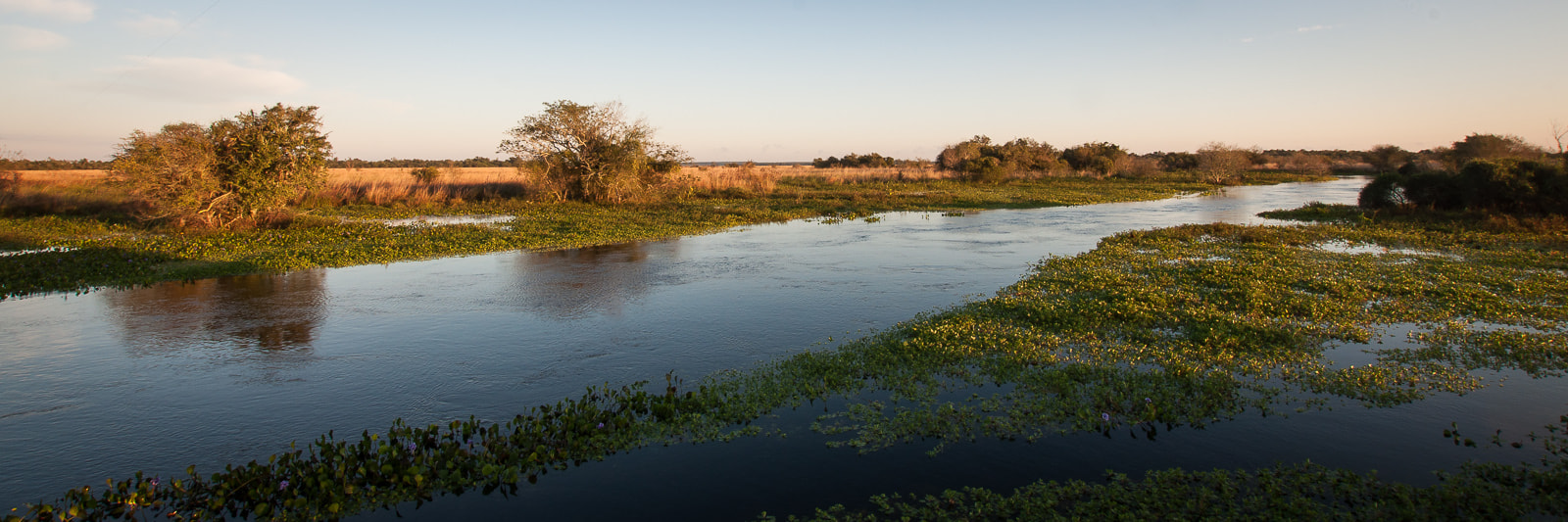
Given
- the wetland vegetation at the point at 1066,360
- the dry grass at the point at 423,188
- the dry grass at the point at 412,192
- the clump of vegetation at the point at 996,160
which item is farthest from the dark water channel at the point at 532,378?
the clump of vegetation at the point at 996,160

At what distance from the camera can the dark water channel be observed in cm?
599

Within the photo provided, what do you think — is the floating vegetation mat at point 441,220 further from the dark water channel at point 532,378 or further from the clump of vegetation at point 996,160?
the clump of vegetation at point 996,160

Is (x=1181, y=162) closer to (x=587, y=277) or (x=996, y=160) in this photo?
(x=996, y=160)

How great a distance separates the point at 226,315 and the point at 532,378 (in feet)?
23.0

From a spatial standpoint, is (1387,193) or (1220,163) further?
(1220,163)

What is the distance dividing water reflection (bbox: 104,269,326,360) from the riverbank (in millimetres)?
1573

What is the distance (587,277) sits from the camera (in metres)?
15.6

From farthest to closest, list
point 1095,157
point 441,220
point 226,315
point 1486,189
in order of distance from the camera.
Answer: point 1095,157 < point 441,220 < point 1486,189 < point 226,315

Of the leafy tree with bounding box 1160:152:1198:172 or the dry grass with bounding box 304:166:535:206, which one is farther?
the leafy tree with bounding box 1160:152:1198:172

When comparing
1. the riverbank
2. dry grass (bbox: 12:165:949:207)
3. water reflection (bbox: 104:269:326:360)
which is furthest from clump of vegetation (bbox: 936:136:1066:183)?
water reflection (bbox: 104:269:326:360)

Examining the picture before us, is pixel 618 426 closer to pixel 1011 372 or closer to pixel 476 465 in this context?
pixel 476 465

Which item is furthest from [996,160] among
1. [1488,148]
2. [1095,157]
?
[1488,148]

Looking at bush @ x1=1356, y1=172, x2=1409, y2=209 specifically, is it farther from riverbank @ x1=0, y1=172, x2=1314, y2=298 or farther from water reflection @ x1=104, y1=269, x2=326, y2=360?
water reflection @ x1=104, y1=269, x2=326, y2=360

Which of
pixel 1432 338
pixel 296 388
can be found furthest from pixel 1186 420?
pixel 296 388
